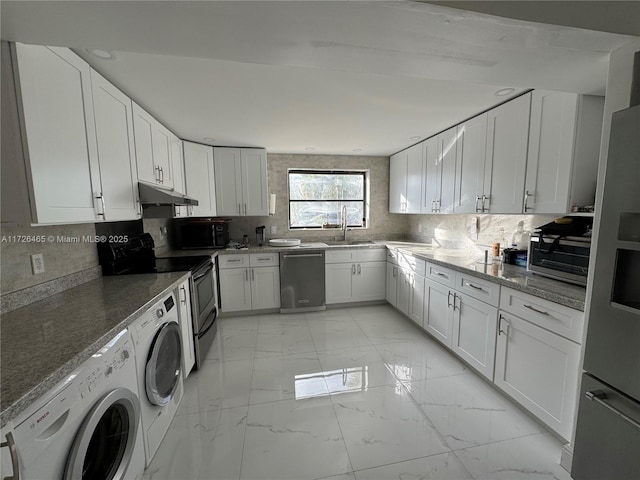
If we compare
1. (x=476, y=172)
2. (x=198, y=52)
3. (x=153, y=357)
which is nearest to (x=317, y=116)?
(x=198, y=52)

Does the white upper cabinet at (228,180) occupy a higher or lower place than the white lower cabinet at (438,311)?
higher

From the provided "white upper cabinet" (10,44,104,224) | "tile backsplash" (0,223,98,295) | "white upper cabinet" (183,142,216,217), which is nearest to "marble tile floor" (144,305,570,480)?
"tile backsplash" (0,223,98,295)

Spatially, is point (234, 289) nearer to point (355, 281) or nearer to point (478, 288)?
point (355, 281)

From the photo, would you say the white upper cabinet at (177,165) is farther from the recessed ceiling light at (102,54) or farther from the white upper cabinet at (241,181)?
the recessed ceiling light at (102,54)

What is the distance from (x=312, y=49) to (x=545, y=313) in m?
1.98

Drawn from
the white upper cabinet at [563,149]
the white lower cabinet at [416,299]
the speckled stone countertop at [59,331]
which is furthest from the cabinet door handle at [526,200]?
the speckled stone countertop at [59,331]

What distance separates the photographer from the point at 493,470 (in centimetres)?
145

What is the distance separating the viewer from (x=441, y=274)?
8.66ft

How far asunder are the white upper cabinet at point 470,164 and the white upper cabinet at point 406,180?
0.71m

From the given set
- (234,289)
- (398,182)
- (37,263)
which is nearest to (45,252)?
(37,263)

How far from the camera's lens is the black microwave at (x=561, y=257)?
160 centimetres

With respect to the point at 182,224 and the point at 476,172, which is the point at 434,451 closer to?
the point at 476,172

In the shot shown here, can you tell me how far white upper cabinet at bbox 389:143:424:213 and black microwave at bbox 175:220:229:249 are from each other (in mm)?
2600

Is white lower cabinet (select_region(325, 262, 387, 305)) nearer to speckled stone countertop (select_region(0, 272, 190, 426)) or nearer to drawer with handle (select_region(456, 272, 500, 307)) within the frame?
drawer with handle (select_region(456, 272, 500, 307))
